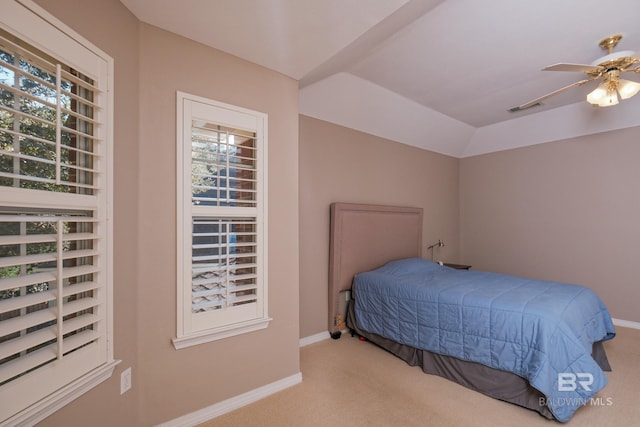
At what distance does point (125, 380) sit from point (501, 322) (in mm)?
2482

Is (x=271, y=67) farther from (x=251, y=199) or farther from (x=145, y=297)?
(x=145, y=297)

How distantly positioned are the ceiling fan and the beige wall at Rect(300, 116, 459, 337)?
1.97 meters

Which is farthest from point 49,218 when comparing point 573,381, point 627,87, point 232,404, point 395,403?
point 627,87

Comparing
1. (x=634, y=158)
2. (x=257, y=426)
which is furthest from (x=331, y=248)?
(x=634, y=158)

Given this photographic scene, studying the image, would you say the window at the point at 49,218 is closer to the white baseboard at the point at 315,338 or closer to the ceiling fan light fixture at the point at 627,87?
the white baseboard at the point at 315,338

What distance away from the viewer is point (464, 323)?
237 centimetres

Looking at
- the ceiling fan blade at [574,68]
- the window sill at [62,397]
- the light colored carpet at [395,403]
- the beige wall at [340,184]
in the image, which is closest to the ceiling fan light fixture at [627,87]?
the ceiling fan blade at [574,68]

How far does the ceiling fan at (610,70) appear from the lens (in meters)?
2.04

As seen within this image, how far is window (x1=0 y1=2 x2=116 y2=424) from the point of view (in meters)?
1.03

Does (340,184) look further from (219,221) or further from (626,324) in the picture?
(626,324)

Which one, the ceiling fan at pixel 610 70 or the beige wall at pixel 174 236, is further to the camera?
the ceiling fan at pixel 610 70

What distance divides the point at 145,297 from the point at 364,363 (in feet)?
6.53

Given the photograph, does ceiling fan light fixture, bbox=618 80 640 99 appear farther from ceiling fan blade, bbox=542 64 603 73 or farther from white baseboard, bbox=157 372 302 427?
white baseboard, bbox=157 372 302 427

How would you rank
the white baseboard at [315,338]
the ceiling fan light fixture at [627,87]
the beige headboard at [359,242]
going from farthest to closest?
the beige headboard at [359,242], the white baseboard at [315,338], the ceiling fan light fixture at [627,87]
